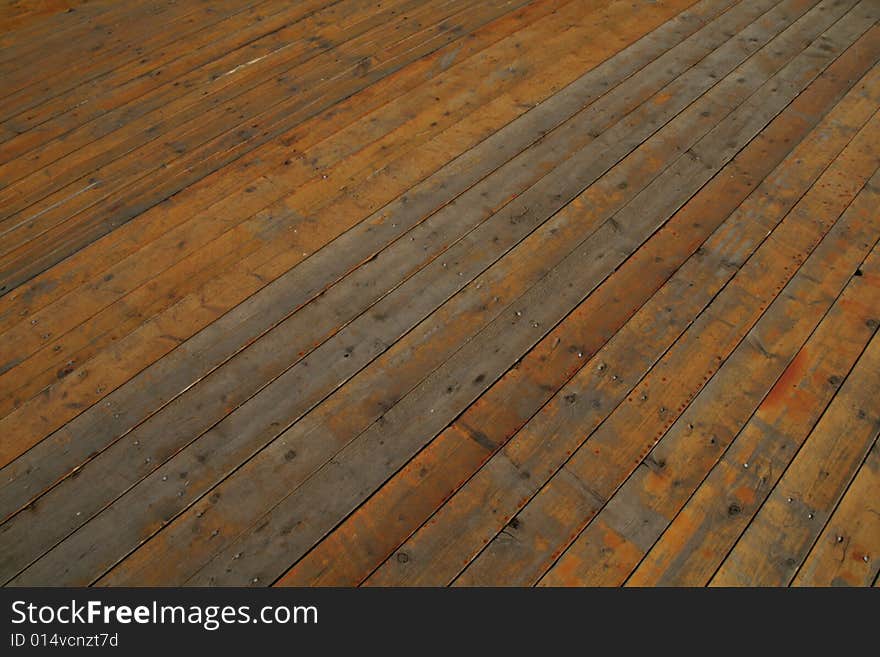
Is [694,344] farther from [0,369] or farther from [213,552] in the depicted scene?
[0,369]

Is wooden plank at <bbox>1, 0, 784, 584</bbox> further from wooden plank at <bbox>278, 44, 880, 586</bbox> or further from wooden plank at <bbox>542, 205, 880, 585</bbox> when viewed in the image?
wooden plank at <bbox>542, 205, 880, 585</bbox>

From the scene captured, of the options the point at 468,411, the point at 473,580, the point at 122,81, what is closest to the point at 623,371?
the point at 468,411

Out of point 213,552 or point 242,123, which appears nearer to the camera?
point 213,552

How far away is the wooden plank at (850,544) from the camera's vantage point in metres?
1.57

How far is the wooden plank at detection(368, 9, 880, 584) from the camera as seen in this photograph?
162cm

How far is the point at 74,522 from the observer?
1.70 m

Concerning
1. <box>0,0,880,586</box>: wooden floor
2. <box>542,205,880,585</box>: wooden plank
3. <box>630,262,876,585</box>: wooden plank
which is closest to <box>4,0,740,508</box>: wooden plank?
<box>0,0,880,586</box>: wooden floor

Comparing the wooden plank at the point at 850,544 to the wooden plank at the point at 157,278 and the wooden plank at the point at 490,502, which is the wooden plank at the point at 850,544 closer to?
the wooden plank at the point at 490,502

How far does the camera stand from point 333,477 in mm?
1767

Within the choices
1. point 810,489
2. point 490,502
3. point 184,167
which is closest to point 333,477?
point 490,502

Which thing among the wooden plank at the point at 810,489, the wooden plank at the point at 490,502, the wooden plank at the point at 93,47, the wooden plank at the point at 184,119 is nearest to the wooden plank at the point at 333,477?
the wooden plank at the point at 490,502

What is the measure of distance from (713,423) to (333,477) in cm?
103
